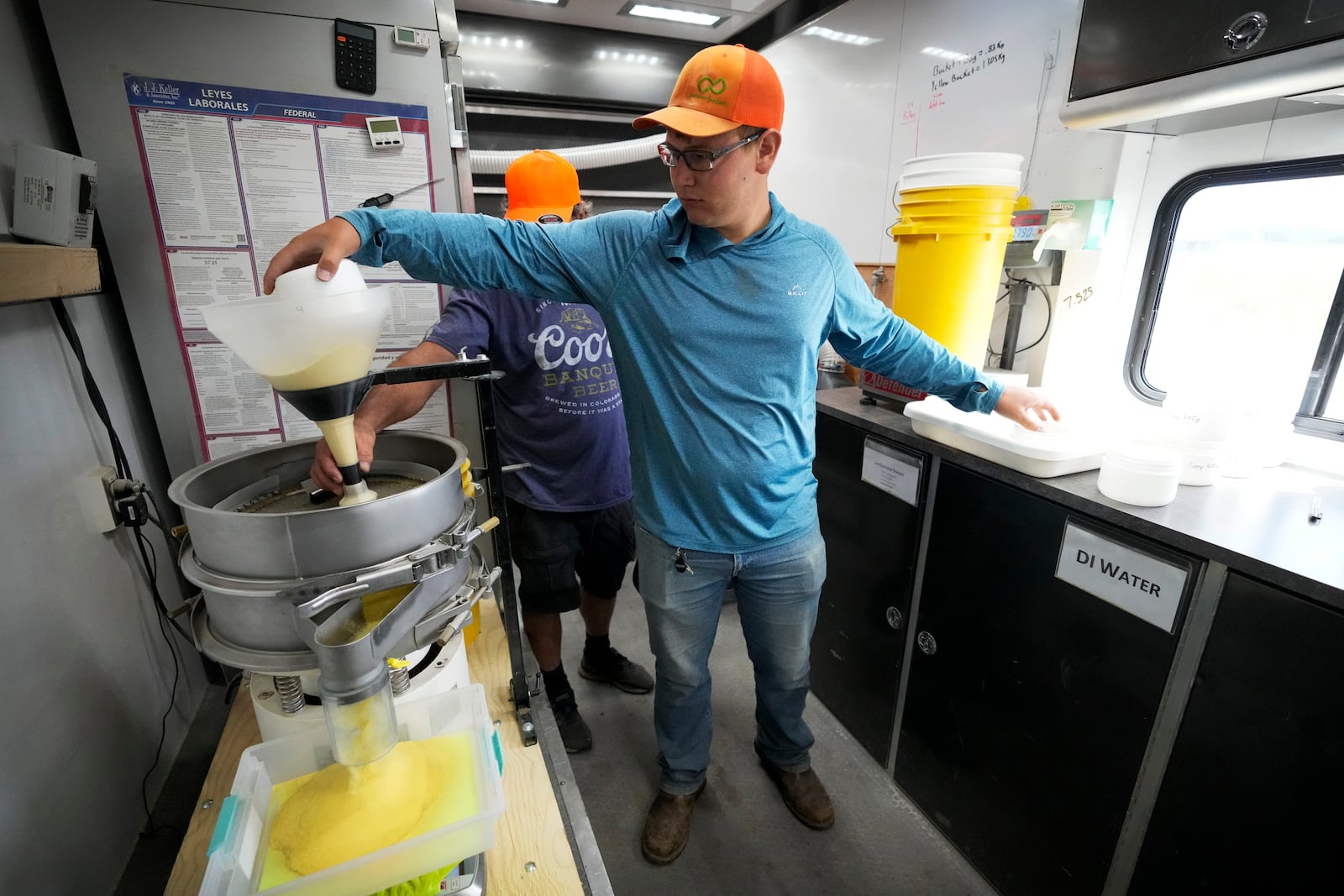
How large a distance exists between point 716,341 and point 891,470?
2.31 ft

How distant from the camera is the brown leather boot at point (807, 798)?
66.2 inches

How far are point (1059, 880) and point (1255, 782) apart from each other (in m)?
0.57

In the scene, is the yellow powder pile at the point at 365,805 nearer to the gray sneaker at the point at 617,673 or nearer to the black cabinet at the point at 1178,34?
the gray sneaker at the point at 617,673

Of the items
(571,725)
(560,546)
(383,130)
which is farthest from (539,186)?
(571,725)

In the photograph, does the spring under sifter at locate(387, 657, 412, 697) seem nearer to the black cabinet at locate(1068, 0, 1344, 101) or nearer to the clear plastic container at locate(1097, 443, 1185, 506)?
the clear plastic container at locate(1097, 443, 1185, 506)

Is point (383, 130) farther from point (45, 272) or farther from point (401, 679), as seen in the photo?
point (401, 679)

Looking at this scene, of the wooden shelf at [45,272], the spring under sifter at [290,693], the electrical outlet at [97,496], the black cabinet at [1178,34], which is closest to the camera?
the spring under sifter at [290,693]

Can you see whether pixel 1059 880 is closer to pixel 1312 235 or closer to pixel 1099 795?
pixel 1099 795

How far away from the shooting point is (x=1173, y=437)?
132 cm

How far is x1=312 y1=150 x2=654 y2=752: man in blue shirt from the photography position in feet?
5.08

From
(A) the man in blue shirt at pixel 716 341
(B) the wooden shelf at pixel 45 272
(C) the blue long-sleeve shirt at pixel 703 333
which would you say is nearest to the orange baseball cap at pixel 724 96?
(A) the man in blue shirt at pixel 716 341

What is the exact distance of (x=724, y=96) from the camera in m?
1.13

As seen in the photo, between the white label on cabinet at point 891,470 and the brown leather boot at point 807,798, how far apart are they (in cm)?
86

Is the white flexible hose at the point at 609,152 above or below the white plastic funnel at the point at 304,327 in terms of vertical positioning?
above
